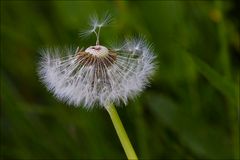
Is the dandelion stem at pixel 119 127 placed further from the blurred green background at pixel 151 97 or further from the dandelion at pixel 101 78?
the blurred green background at pixel 151 97

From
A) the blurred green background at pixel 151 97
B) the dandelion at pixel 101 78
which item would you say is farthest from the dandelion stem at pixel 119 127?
the blurred green background at pixel 151 97

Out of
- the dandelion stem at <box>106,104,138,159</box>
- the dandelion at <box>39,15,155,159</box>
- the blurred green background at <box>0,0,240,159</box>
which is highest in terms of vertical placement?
the blurred green background at <box>0,0,240,159</box>

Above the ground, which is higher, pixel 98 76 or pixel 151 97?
pixel 151 97

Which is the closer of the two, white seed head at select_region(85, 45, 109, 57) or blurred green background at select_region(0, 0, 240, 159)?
white seed head at select_region(85, 45, 109, 57)

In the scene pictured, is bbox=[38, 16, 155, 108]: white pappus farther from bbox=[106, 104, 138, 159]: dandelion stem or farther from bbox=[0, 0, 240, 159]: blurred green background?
bbox=[0, 0, 240, 159]: blurred green background

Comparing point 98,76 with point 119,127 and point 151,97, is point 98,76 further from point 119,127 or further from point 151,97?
point 151,97

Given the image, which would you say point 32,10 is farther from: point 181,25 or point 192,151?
point 192,151

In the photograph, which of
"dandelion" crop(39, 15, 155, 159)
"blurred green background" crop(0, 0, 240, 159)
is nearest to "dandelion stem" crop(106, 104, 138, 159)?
"dandelion" crop(39, 15, 155, 159)

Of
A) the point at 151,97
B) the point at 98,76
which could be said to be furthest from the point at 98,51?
the point at 151,97
